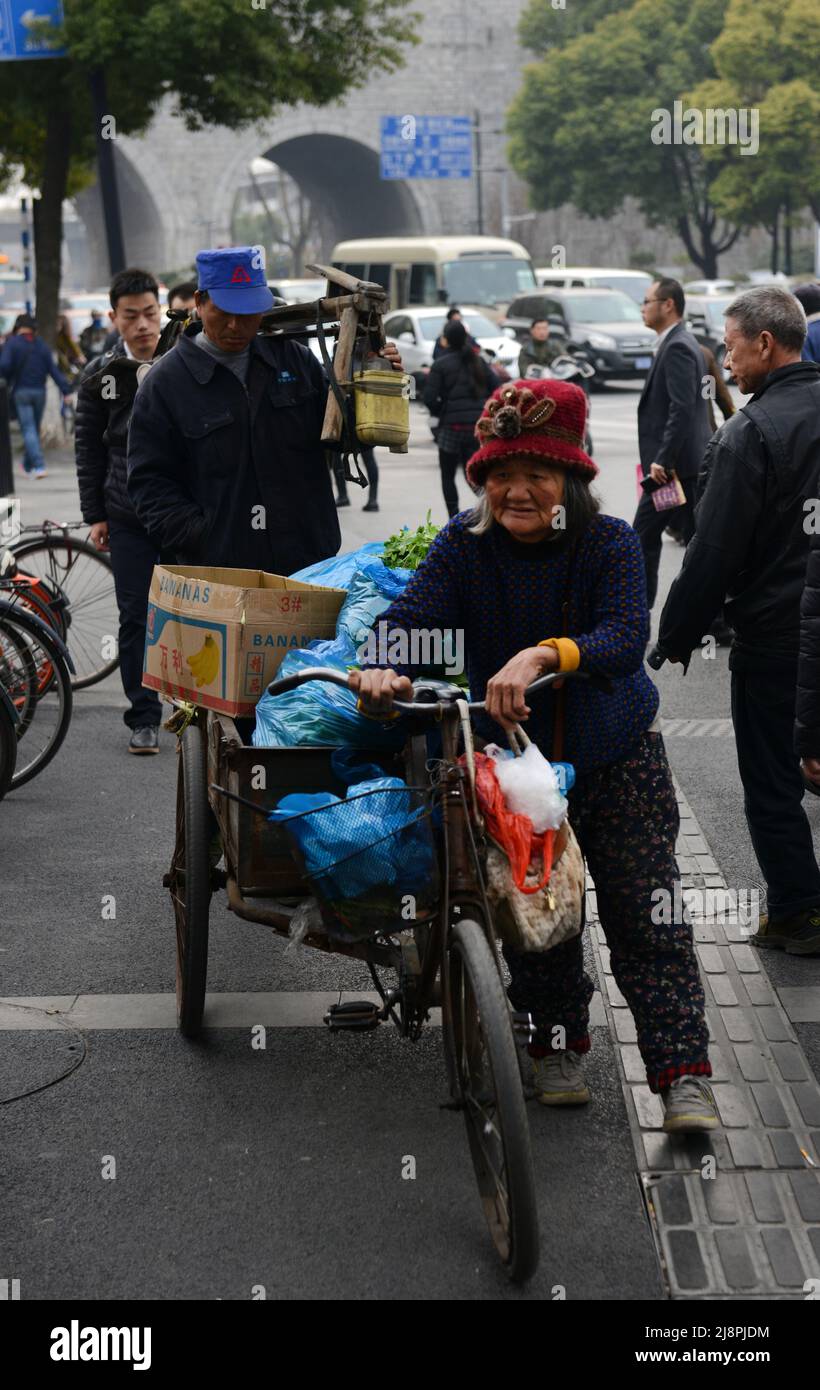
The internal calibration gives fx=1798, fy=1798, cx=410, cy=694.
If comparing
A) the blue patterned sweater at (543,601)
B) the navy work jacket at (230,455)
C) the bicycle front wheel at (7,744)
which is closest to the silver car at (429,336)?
the bicycle front wheel at (7,744)

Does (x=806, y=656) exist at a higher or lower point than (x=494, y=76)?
lower

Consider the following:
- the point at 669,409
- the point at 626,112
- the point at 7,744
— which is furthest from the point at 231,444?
the point at 626,112

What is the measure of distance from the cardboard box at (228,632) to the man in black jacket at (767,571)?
1123 millimetres

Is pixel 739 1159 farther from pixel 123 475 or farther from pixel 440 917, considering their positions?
pixel 123 475

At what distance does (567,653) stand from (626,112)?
54.9 meters

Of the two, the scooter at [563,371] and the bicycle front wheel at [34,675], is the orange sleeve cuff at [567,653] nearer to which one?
the bicycle front wheel at [34,675]

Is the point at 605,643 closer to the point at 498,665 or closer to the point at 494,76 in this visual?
the point at 498,665

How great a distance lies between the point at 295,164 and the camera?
7169cm

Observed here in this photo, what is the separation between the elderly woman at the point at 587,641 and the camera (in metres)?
3.76

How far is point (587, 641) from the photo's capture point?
3697 mm

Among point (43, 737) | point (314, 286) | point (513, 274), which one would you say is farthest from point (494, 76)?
point (43, 737)

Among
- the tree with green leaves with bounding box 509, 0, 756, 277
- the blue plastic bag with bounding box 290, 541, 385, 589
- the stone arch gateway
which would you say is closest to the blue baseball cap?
the blue plastic bag with bounding box 290, 541, 385, 589
